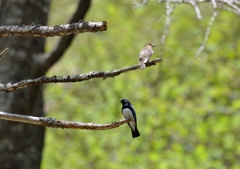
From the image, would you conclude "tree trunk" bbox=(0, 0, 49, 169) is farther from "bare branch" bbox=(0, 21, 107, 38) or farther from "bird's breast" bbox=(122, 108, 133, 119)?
"bare branch" bbox=(0, 21, 107, 38)

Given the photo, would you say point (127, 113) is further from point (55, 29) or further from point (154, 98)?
point (154, 98)

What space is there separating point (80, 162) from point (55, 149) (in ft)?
1.76

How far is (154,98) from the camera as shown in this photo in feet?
29.7

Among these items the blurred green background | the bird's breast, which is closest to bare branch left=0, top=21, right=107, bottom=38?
the bird's breast

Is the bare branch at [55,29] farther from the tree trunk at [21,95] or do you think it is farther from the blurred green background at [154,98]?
the blurred green background at [154,98]

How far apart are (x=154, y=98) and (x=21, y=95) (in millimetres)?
4688

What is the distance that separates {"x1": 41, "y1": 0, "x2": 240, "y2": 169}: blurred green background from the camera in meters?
8.42

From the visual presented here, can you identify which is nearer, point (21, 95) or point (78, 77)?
point (78, 77)

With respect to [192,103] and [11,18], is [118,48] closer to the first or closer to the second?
[192,103]

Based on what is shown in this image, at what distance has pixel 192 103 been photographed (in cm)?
917

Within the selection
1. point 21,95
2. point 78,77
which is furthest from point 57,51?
point 78,77

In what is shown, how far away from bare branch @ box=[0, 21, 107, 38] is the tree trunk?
97.0 inches

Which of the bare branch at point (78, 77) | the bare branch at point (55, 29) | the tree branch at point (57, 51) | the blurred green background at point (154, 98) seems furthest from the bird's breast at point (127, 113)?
the blurred green background at point (154, 98)

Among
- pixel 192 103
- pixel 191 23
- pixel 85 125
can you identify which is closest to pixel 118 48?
pixel 191 23
